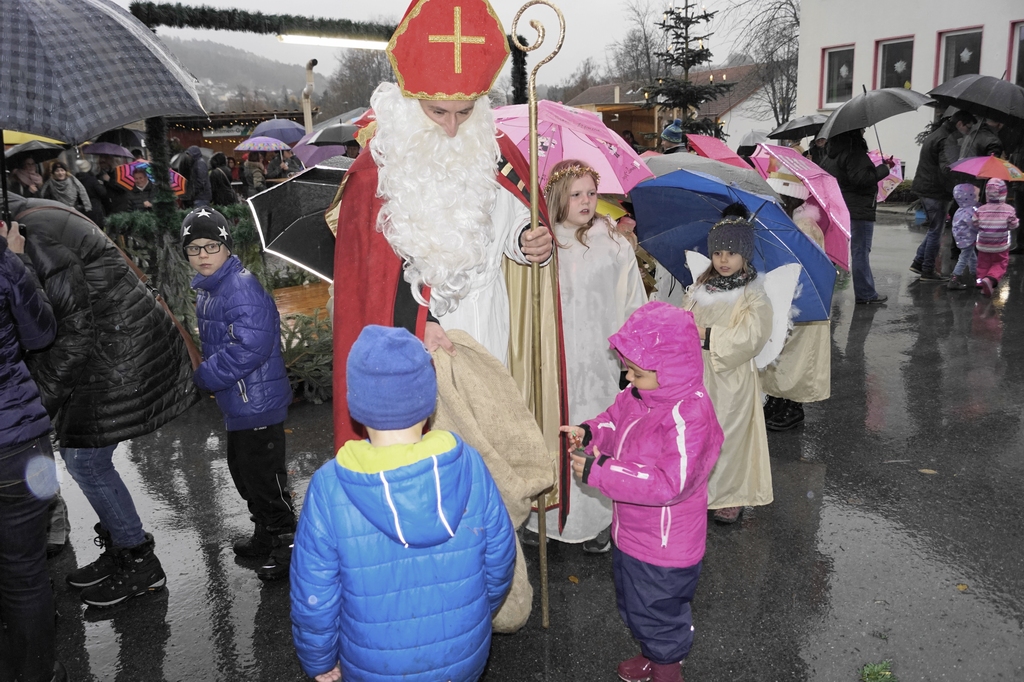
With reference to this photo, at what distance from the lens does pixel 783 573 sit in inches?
162

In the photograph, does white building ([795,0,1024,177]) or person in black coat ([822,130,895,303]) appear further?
white building ([795,0,1024,177])

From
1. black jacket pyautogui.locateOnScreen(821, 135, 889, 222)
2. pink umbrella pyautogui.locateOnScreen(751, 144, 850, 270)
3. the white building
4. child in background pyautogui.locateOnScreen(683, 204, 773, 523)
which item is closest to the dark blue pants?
child in background pyautogui.locateOnScreen(683, 204, 773, 523)

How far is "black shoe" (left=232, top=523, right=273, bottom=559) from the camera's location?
430 centimetres

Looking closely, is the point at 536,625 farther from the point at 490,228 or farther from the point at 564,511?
the point at 490,228

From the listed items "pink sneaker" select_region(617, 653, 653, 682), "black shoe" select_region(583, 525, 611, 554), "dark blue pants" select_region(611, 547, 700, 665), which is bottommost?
"pink sneaker" select_region(617, 653, 653, 682)

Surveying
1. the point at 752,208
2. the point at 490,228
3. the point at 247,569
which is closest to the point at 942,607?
the point at 752,208

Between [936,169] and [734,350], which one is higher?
[936,169]

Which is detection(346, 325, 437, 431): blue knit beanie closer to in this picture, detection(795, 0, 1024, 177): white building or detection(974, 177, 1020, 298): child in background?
detection(974, 177, 1020, 298): child in background

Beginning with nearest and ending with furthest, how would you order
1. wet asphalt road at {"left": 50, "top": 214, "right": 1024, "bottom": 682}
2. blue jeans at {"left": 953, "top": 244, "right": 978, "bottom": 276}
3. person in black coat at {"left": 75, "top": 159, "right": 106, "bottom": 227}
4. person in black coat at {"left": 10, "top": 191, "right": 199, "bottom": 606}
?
person in black coat at {"left": 10, "top": 191, "right": 199, "bottom": 606}, wet asphalt road at {"left": 50, "top": 214, "right": 1024, "bottom": 682}, person in black coat at {"left": 75, "top": 159, "right": 106, "bottom": 227}, blue jeans at {"left": 953, "top": 244, "right": 978, "bottom": 276}

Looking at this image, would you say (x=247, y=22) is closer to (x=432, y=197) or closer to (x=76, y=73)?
(x=76, y=73)

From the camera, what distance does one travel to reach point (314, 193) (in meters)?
4.14

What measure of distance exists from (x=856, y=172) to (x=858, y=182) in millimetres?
123

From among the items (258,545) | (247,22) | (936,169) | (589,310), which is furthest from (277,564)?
(936,169)

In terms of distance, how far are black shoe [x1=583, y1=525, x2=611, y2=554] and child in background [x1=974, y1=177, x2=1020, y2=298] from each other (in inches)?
333
